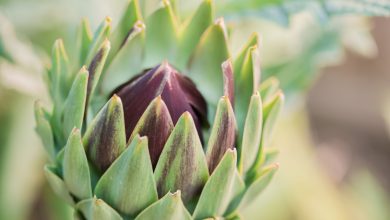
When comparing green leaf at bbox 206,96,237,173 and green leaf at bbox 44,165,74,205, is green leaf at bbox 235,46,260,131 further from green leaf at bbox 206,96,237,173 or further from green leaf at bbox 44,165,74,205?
green leaf at bbox 44,165,74,205

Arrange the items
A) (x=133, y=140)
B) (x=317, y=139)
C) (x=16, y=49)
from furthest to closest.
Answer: (x=317, y=139), (x=16, y=49), (x=133, y=140)

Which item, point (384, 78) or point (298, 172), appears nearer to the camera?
point (298, 172)

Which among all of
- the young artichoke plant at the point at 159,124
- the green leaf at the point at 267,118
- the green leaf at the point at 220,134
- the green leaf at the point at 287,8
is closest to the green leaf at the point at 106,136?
the young artichoke plant at the point at 159,124

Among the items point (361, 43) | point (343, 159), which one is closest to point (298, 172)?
point (361, 43)

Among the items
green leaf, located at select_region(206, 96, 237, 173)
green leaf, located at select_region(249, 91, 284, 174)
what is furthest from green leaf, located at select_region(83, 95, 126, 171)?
green leaf, located at select_region(249, 91, 284, 174)

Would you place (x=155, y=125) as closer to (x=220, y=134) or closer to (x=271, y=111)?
(x=220, y=134)

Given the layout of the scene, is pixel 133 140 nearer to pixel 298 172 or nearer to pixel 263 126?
pixel 263 126
